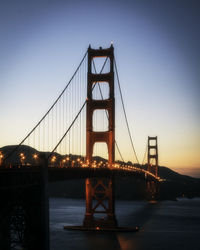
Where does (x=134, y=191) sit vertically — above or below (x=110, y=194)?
below

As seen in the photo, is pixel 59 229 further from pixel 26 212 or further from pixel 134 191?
pixel 134 191

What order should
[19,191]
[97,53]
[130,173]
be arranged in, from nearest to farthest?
[19,191], [97,53], [130,173]

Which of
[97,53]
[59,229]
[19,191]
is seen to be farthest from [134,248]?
[97,53]

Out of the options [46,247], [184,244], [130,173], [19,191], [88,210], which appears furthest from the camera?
[130,173]

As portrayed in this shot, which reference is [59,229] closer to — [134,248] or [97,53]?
[134,248]

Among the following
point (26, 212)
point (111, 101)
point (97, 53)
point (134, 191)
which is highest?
point (97, 53)

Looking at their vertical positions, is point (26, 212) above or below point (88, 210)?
above

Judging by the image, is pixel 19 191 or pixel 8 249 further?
pixel 8 249

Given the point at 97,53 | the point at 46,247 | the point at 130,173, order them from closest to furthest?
the point at 46,247, the point at 97,53, the point at 130,173

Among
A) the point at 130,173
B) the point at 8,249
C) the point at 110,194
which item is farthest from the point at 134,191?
the point at 8,249
